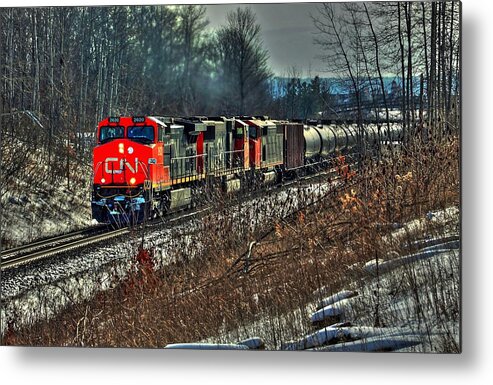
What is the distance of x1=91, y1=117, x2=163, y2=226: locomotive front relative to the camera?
12344mm

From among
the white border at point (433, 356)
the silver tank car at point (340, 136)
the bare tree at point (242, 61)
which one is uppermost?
the bare tree at point (242, 61)

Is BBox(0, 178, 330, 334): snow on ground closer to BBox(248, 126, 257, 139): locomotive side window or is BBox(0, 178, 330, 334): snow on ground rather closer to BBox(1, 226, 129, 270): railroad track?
BBox(1, 226, 129, 270): railroad track

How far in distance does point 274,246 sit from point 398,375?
5.78 ft

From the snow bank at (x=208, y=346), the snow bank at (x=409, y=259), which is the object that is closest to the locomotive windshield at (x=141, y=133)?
the snow bank at (x=208, y=346)

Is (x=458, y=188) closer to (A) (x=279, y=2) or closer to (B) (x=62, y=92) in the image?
(A) (x=279, y=2)

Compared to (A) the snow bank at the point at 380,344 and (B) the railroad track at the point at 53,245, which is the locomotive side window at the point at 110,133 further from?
(A) the snow bank at the point at 380,344

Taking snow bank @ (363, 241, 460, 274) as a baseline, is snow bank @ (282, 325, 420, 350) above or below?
below

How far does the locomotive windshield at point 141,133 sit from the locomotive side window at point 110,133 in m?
0.09

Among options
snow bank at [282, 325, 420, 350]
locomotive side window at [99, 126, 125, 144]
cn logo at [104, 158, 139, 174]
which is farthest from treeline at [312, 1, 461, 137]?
cn logo at [104, 158, 139, 174]

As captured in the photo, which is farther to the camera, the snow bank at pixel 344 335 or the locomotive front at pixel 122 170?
the locomotive front at pixel 122 170

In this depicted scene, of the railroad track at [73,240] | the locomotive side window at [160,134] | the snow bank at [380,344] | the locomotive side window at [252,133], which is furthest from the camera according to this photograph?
the locomotive side window at [160,134]

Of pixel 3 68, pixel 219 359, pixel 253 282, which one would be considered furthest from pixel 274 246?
pixel 3 68

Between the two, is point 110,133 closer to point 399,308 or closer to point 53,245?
point 53,245

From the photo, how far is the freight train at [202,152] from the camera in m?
11.9
